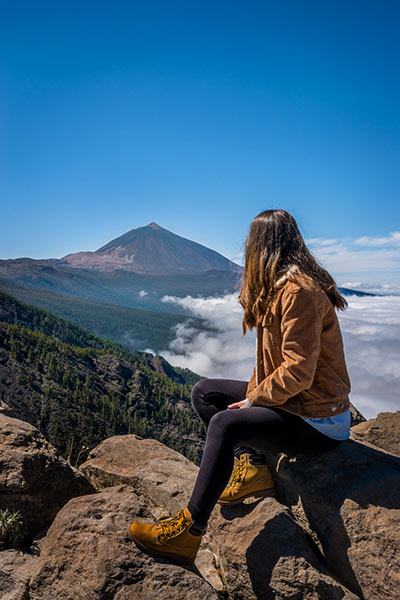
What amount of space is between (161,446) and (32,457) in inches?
123

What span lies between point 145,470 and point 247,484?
2465 mm

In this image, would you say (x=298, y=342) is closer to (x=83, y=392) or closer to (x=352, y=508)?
(x=352, y=508)

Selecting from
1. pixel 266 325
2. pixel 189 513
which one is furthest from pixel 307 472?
pixel 266 325

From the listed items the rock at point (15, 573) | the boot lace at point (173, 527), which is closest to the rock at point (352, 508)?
the boot lace at point (173, 527)

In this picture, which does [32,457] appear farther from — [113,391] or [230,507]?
[113,391]

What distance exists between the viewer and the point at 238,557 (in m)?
3.63

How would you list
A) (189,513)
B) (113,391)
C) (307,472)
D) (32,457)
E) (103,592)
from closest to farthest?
(103,592)
(189,513)
(307,472)
(32,457)
(113,391)

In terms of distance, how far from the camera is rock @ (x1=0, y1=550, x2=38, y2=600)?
11.7ft

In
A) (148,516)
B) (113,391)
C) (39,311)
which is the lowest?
(113,391)

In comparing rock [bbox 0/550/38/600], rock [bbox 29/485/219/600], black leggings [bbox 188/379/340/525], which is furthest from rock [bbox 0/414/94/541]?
black leggings [bbox 188/379/340/525]

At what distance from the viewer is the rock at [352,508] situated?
3199 mm

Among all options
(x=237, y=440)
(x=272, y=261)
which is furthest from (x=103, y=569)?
(x=272, y=261)

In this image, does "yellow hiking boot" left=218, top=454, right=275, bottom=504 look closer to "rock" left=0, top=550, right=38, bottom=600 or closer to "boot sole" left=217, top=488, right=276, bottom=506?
"boot sole" left=217, top=488, right=276, bottom=506

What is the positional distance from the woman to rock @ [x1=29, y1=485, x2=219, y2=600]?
153mm
